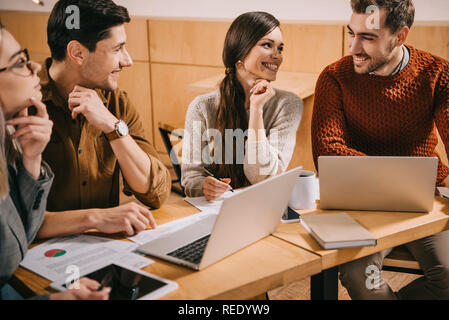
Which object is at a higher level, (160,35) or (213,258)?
(160,35)

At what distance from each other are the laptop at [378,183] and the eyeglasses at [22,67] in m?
0.87

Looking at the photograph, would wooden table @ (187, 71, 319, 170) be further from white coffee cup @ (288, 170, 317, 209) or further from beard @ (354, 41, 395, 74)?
white coffee cup @ (288, 170, 317, 209)

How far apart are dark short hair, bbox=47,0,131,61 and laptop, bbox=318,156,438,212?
35.3 inches

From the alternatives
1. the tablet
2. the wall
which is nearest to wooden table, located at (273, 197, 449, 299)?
the tablet

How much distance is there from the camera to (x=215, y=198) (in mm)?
1590

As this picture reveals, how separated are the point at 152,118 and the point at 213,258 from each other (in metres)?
3.19

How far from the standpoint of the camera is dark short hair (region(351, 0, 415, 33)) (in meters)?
1.91

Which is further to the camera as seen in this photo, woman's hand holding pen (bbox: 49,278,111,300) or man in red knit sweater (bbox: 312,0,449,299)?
man in red knit sweater (bbox: 312,0,449,299)

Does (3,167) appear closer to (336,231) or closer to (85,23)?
(85,23)

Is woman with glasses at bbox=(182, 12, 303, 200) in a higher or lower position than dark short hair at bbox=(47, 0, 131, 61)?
lower

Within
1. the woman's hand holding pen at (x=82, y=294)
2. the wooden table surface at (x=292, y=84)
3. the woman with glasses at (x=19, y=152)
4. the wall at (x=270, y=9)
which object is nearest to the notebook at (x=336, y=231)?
the woman's hand holding pen at (x=82, y=294)
